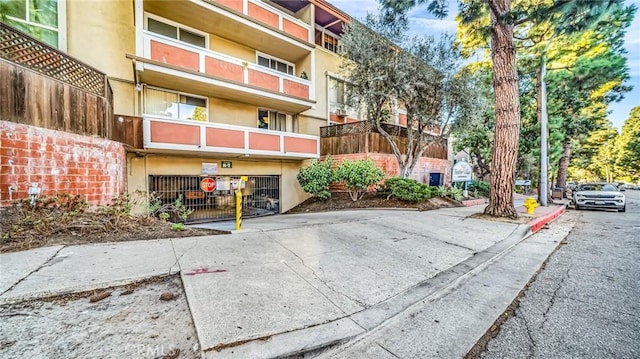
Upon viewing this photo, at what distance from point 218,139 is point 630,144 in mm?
50038

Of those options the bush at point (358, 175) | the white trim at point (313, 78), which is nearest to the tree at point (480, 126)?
the bush at point (358, 175)

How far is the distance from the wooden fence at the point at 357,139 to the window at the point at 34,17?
1022cm

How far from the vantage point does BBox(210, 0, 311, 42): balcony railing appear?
10078mm

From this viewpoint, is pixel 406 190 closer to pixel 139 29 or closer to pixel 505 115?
pixel 505 115

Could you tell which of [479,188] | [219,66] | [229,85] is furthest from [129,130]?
[479,188]

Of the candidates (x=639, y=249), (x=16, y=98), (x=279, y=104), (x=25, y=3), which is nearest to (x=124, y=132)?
(x=16, y=98)

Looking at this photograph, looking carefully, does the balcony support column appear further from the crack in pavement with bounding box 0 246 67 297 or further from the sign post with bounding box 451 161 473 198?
the sign post with bounding box 451 161 473 198

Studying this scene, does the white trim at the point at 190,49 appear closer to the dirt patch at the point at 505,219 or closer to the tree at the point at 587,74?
the dirt patch at the point at 505,219

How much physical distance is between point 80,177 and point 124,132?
9.02ft

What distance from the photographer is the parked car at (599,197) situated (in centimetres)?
1154

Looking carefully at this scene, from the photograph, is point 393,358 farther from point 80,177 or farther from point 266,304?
point 80,177

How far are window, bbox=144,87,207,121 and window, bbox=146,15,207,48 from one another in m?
2.21

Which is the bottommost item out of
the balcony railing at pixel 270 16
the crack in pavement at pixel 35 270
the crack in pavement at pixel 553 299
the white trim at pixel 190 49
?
the crack in pavement at pixel 553 299

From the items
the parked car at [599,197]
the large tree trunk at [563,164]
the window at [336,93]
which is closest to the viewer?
the parked car at [599,197]
